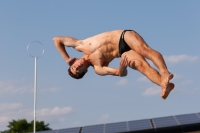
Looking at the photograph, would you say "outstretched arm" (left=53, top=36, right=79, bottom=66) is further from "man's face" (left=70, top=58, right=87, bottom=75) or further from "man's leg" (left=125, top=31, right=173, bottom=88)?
"man's leg" (left=125, top=31, right=173, bottom=88)

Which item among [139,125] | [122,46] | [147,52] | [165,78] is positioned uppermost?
[139,125]

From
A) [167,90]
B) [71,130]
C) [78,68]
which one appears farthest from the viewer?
[71,130]

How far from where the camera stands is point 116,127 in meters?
25.0

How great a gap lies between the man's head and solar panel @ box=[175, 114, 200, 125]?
12.3 meters

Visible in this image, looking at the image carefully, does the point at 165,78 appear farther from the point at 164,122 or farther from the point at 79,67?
the point at 164,122

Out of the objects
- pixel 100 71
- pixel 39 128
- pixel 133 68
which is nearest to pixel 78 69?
pixel 100 71

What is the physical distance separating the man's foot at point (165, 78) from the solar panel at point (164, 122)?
1328cm

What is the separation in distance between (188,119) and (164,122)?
3.66 feet

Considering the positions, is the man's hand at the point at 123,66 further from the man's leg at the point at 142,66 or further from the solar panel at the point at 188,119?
the solar panel at the point at 188,119

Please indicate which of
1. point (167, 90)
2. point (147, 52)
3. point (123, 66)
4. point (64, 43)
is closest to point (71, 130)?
point (64, 43)

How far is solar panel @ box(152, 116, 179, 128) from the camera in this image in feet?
79.4

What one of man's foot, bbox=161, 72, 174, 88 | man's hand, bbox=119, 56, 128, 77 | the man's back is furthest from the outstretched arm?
man's foot, bbox=161, 72, 174, 88

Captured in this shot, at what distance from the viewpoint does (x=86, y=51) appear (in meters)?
12.9

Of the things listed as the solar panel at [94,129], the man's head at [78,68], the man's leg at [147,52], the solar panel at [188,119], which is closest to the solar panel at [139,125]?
the solar panel at [94,129]
